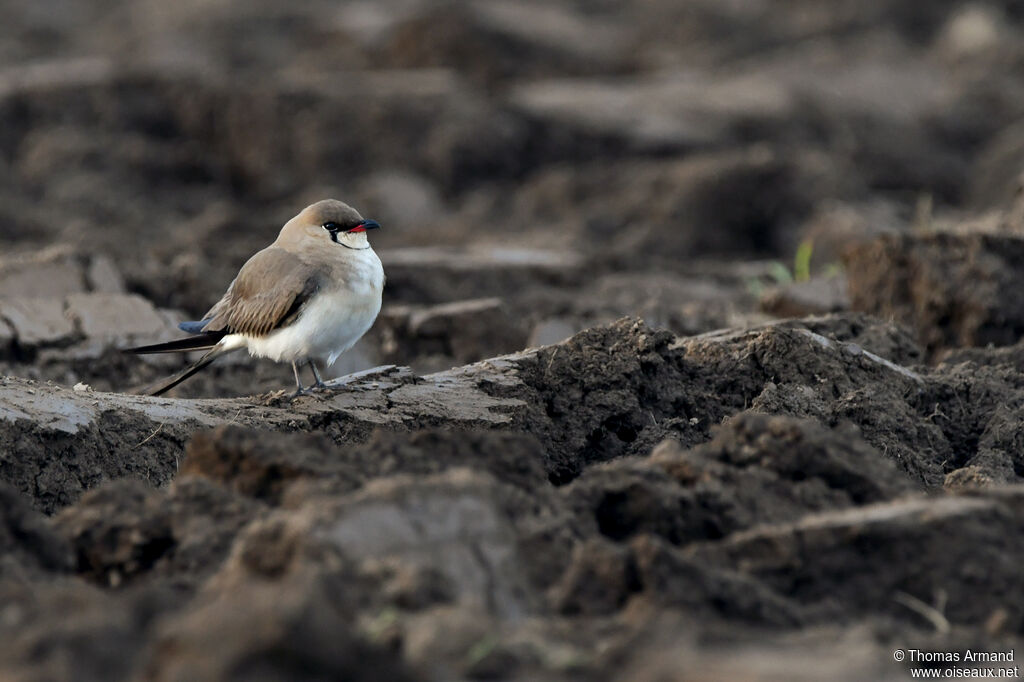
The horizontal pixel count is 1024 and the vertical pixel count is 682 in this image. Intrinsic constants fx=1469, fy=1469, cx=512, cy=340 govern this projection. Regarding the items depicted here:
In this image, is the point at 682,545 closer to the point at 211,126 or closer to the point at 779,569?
the point at 779,569

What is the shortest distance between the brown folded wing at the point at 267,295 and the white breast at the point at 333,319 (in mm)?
52

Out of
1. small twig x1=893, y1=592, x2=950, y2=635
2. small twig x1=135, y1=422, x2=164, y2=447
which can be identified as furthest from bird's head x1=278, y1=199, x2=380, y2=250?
small twig x1=893, y1=592, x2=950, y2=635

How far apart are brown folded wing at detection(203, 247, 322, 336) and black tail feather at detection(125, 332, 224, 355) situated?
4 cm

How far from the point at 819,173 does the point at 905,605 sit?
1211 centimetres

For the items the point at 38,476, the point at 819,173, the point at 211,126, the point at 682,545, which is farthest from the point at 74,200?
the point at 682,545

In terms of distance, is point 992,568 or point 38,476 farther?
point 38,476

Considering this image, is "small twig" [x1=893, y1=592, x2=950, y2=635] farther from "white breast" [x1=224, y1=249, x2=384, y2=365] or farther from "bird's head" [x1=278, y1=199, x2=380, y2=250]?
"bird's head" [x1=278, y1=199, x2=380, y2=250]

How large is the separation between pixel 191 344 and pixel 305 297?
0.83m

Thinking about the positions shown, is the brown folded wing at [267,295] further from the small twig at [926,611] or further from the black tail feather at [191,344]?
the small twig at [926,611]

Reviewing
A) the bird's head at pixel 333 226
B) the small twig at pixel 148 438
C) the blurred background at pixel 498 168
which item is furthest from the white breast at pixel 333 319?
the blurred background at pixel 498 168

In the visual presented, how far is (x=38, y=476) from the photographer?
20.3 ft

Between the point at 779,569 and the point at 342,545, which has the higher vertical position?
the point at 342,545

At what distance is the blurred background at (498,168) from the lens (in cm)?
1034

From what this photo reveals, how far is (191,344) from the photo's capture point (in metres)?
7.22
